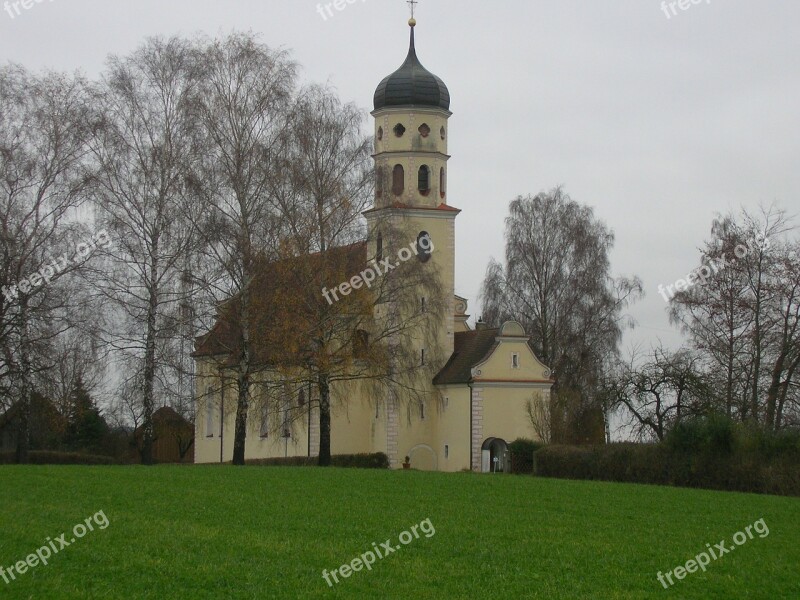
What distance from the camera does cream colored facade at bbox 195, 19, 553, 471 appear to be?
53.8 metres

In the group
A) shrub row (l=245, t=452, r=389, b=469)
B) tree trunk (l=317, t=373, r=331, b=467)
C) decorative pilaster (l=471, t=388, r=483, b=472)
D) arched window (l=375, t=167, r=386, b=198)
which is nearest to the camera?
tree trunk (l=317, t=373, r=331, b=467)

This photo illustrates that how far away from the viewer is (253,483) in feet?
106

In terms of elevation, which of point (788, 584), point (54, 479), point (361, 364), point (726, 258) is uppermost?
point (726, 258)

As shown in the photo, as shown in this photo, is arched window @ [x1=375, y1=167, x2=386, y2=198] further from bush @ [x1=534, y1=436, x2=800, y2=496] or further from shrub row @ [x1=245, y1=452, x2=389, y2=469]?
shrub row @ [x1=245, y1=452, x2=389, y2=469]

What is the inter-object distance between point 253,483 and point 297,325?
1130cm

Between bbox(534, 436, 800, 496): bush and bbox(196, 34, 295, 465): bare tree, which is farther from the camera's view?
bbox(196, 34, 295, 465): bare tree

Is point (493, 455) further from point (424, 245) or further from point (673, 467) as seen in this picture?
point (673, 467)

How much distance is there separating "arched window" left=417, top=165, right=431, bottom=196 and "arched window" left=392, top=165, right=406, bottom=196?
2.36ft

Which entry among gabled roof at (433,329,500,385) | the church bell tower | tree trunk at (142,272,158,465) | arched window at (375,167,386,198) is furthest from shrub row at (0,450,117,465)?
arched window at (375,167,386,198)

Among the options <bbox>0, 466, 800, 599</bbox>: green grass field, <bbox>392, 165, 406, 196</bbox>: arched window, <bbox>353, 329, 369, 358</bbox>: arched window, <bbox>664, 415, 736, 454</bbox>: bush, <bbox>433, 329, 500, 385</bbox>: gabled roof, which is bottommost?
<bbox>0, 466, 800, 599</bbox>: green grass field

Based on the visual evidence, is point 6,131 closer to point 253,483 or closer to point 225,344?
point 225,344

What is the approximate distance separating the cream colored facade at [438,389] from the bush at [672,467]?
321 inches

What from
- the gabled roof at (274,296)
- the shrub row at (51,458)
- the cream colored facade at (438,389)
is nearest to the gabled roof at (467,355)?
the cream colored facade at (438,389)

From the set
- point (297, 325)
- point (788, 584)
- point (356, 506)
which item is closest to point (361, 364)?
point (297, 325)
